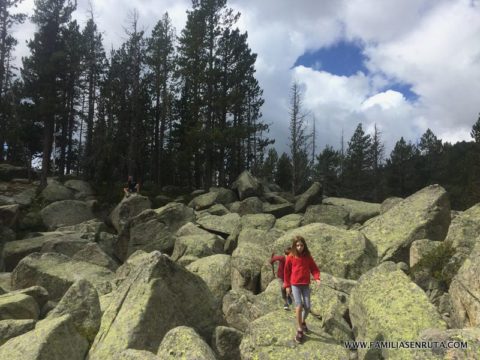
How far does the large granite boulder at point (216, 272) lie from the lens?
14789 mm

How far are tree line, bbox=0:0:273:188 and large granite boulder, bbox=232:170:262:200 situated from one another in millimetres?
3612

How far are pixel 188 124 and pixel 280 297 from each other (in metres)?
35.5

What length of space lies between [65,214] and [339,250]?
2422 centimetres

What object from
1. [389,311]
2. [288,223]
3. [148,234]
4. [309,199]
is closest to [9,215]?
[148,234]

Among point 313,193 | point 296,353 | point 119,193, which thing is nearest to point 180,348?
point 296,353

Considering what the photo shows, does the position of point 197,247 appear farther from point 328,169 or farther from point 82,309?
point 328,169

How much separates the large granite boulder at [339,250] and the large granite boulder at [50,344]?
7989mm

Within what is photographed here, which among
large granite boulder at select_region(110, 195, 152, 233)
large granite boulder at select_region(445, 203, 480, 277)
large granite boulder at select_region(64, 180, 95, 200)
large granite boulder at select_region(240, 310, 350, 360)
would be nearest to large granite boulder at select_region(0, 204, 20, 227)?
large granite boulder at select_region(110, 195, 152, 233)

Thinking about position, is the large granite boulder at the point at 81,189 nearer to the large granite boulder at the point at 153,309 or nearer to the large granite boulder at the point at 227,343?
the large granite boulder at the point at 153,309

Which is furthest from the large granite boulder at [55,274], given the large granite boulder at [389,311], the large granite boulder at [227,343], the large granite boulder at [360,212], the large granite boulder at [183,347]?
the large granite boulder at [360,212]

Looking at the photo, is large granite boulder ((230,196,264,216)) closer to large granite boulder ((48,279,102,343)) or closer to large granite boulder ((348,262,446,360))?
large granite boulder ((48,279,102,343))

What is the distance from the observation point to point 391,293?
31.0 feet

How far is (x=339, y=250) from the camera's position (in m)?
14.3

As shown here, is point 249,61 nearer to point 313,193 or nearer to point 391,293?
point 313,193
